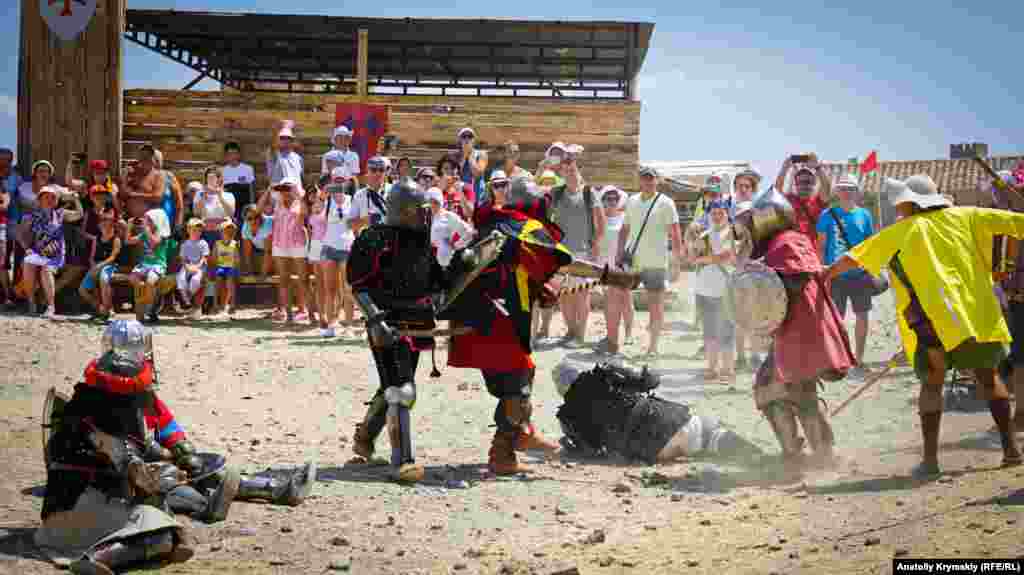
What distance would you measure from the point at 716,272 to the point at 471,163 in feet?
14.7

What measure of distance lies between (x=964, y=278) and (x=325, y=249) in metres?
8.54

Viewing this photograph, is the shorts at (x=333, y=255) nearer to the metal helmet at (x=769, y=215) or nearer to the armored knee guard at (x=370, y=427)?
the armored knee guard at (x=370, y=427)

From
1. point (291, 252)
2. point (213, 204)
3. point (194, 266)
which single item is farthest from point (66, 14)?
point (291, 252)

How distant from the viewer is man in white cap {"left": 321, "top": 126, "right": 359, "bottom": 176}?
14867 mm

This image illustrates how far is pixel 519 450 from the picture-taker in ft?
27.1

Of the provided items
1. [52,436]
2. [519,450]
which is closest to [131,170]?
[519,450]

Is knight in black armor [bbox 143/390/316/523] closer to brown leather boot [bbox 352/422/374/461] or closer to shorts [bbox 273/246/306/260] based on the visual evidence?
brown leather boot [bbox 352/422/374/461]

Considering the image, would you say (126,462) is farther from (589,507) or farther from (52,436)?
(589,507)

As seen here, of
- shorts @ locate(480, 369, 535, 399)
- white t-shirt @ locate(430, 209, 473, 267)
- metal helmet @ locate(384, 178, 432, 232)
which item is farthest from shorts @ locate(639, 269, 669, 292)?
metal helmet @ locate(384, 178, 432, 232)

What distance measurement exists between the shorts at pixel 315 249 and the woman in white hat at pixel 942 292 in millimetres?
8106

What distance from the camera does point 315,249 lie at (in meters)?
14.0

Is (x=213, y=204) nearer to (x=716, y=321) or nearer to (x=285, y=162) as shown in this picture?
(x=285, y=162)

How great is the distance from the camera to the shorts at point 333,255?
44.6ft

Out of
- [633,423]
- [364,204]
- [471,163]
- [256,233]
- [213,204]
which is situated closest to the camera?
[633,423]
